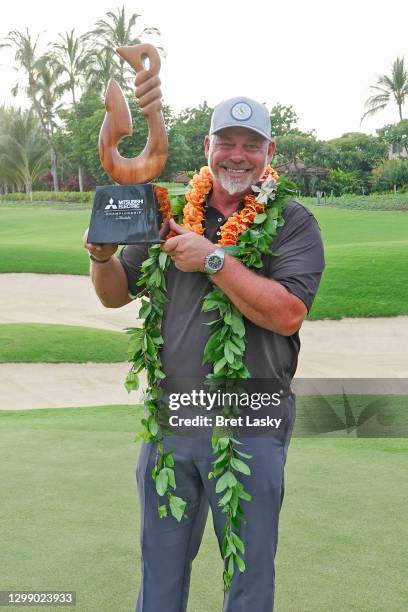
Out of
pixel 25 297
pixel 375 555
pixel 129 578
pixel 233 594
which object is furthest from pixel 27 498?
pixel 25 297

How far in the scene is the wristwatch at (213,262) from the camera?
7.90ft

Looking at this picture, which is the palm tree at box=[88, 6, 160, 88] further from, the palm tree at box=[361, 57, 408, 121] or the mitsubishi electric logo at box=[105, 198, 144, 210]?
the mitsubishi electric logo at box=[105, 198, 144, 210]

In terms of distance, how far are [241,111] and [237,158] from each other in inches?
5.3

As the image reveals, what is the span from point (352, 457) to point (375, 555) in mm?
1628

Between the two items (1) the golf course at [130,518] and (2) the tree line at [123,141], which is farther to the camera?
(2) the tree line at [123,141]

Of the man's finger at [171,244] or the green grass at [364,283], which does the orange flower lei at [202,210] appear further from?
the green grass at [364,283]

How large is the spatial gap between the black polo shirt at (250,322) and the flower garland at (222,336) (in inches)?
1.1

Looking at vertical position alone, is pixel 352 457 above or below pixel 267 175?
below

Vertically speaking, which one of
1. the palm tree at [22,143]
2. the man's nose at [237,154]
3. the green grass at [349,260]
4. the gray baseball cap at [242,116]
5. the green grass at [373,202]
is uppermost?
the palm tree at [22,143]

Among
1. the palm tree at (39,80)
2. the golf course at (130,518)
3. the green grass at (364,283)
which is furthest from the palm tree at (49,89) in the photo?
the golf course at (130,518)

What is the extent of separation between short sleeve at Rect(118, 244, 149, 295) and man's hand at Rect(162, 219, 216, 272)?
314 millimetres

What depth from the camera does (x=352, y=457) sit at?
527 centimetres

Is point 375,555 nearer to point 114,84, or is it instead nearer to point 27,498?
point 27,498

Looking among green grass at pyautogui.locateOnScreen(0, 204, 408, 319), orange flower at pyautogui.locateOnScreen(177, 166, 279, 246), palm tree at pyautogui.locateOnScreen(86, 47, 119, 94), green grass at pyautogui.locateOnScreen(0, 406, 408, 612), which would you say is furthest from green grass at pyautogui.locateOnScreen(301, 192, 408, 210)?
orange flower at pyautogui.locateOnScreen(177, 166, 279, 246)
